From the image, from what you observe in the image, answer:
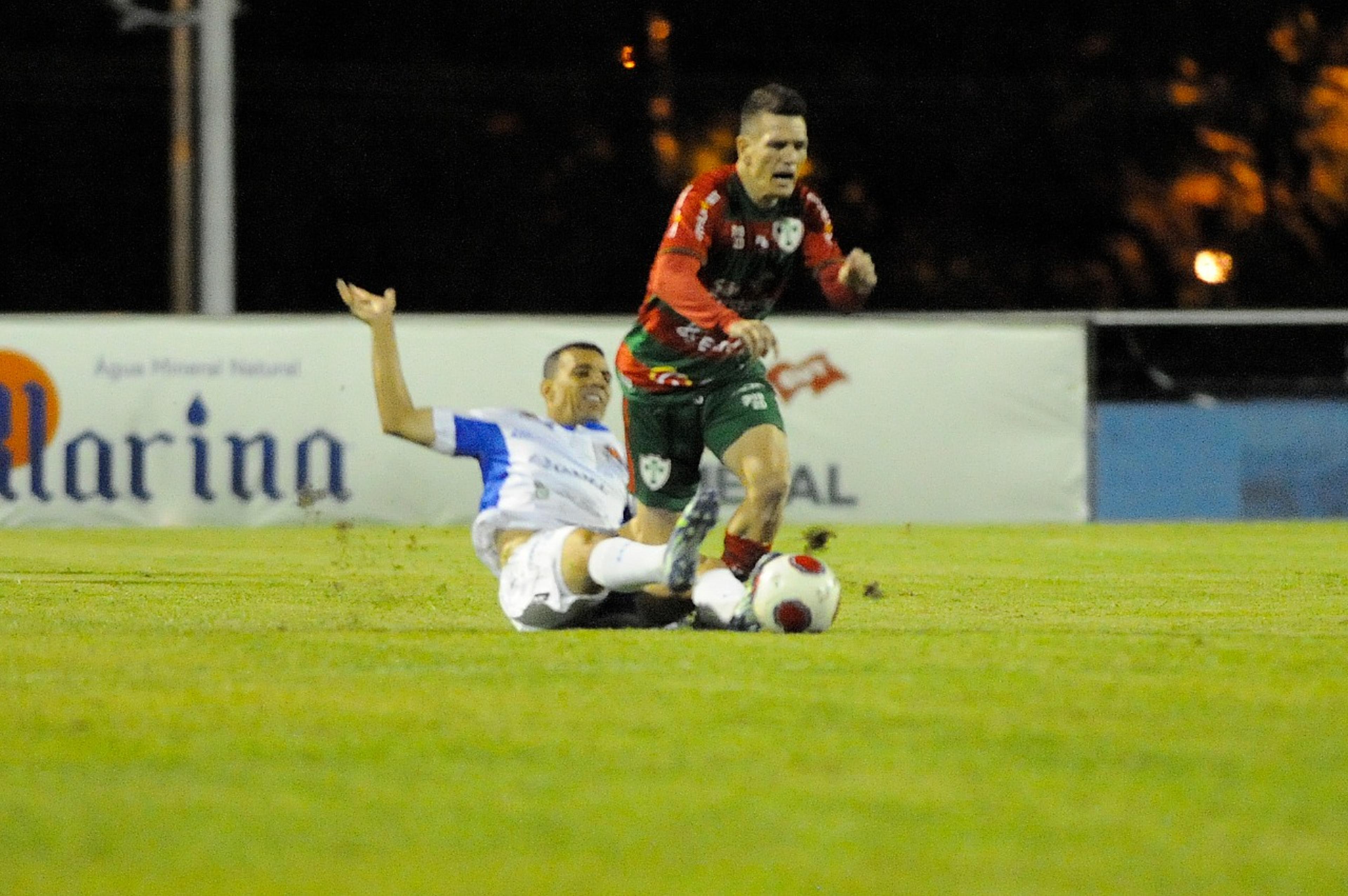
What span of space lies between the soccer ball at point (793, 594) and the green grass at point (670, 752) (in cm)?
7

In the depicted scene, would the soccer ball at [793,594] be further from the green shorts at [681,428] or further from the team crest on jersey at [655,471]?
the team crest on jersey at [655,471]

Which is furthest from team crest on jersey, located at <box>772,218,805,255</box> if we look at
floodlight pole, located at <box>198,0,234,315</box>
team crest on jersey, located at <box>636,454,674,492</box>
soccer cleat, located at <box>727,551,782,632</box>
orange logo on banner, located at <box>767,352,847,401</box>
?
floodlight pole, located at <box>198,0,234,315</box>

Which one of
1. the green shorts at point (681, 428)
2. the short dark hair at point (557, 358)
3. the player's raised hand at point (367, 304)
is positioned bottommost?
the green shorts at point (681, 428)

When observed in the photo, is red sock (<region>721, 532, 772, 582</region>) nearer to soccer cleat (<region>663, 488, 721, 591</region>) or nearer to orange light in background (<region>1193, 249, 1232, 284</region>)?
soccer cleat (<region>663, 488, 721, 591</region>)

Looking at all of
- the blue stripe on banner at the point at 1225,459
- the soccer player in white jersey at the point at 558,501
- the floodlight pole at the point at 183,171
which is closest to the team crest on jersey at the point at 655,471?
the soccer player in white jersey at the point at 558,501

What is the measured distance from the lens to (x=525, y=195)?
33.5 meters

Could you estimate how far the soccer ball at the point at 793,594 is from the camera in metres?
7.14

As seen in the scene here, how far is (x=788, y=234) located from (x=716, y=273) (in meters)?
0.29

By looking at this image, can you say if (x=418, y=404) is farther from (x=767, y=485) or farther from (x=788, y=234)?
(x=767, y=485)

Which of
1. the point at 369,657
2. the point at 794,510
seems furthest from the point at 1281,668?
the point at 794,510

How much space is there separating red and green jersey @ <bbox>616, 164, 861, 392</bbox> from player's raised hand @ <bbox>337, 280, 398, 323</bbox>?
0.88m

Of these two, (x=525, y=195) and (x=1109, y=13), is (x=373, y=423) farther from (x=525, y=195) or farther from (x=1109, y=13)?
(x=1109, y=13)

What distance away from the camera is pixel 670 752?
492 centimetres

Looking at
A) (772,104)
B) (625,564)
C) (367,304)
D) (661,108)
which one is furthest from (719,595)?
(661,108)
